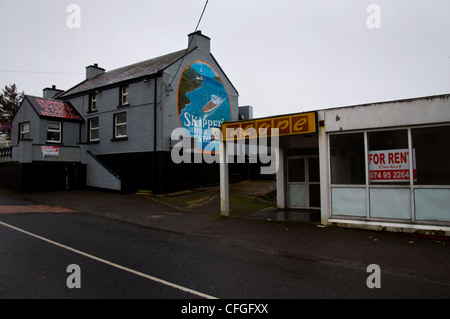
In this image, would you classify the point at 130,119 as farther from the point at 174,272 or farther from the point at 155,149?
the point at 174,272

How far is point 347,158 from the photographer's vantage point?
1098 centimetres

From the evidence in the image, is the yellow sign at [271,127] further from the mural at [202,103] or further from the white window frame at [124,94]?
the white window frame at [124,94]

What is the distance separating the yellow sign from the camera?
10172 mm

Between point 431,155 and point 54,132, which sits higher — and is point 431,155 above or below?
below

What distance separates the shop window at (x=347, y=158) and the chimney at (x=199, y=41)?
50.8 feet

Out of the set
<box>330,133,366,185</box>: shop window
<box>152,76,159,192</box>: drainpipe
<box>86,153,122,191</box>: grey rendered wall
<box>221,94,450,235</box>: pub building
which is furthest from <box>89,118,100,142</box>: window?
<box>330,133,366,185</box>: shop window

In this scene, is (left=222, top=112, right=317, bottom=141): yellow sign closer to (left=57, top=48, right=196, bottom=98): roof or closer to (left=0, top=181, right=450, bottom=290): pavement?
(left=0, top=181, right=450, bottom=290): pavement

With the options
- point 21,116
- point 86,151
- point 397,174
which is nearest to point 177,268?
point 397,174

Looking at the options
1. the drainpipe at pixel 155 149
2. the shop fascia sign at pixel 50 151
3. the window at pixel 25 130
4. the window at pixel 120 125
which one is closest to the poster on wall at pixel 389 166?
the drainpipe at pixel 155 149

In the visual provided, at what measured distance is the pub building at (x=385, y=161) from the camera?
8.44m

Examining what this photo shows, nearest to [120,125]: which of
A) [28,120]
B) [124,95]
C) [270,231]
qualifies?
[124,95]

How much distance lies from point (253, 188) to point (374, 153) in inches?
477

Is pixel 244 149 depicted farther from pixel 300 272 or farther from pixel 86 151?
pixel 300 272

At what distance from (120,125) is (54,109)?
5932 millimetres
